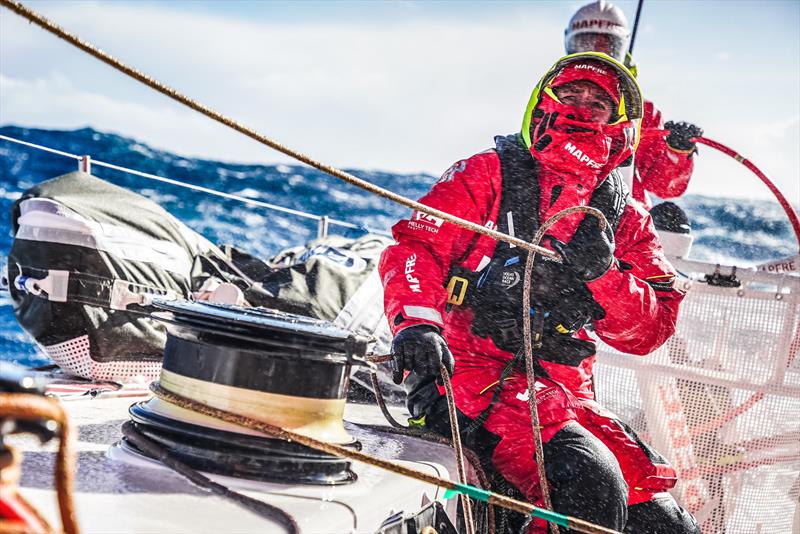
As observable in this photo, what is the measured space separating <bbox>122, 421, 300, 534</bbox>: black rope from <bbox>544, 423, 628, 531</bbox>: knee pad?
106 cm

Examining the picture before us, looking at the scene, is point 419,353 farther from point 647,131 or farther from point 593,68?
point 647,131

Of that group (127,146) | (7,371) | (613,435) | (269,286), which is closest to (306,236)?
(127,146)

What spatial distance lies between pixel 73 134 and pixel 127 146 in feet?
7.12

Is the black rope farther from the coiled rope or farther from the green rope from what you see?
the coiled rope

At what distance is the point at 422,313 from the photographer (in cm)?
236

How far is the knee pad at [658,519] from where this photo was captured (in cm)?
253

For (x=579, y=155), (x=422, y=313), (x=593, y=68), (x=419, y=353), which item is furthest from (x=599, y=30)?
(x=419, y=353)

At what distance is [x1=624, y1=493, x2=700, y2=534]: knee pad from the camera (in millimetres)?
2529

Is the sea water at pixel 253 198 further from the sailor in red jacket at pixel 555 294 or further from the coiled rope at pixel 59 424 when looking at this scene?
the coiled rope at pixel 59 424

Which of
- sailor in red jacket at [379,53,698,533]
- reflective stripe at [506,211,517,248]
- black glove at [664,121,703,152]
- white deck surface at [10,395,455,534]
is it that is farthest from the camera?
black glove at [664,121,703,152]

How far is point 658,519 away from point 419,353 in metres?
1.05

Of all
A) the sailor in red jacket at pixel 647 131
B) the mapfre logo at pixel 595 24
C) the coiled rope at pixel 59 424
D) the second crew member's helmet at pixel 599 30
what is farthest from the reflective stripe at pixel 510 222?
the mapfre logo at pixel 595 24

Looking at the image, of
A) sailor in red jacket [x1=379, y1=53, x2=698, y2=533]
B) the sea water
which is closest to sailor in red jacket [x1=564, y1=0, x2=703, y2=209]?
sailor in red jacket [x1=379, y1=53, x2=698, y2=533]

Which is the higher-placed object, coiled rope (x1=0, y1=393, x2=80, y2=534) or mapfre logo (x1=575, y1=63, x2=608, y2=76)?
mapfre logo (x1=575, y1=63, x2=608, y2=76)
